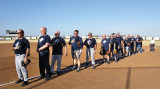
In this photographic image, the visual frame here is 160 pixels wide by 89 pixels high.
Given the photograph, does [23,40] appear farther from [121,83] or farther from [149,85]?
[149,85]

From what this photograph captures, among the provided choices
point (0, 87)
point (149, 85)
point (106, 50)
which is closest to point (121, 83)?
point (149, 85)

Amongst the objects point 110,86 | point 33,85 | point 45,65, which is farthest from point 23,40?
point 110,86

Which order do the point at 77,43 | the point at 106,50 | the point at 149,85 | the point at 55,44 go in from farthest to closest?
the point at 106,50, the point at 77,43, the point at 55,44, the point at 149,85

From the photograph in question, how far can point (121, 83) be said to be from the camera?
3.90m

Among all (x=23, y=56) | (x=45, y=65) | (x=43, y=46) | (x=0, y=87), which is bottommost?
(x=0, y=87)

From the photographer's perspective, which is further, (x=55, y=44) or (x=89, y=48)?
(x=89, y=48)

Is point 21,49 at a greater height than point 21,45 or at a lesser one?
lesser

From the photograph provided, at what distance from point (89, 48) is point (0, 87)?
4.29 metres

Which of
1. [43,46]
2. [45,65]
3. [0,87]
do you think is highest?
[43,46]

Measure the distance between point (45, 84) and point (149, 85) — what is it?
3458mm

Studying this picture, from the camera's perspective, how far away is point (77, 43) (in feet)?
18.2

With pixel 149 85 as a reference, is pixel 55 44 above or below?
above

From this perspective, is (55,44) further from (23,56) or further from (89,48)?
(89,48)

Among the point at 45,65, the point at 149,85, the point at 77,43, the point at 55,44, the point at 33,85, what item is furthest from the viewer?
the point at 77,43
